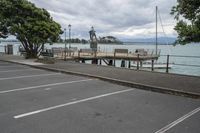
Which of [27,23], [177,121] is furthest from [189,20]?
[27,23]

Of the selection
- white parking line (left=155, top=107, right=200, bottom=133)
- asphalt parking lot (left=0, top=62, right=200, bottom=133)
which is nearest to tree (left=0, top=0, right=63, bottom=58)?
asphalt parking lot (left=0, top=62, right=200, bottom=133)

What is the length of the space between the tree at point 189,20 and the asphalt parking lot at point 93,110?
221 cm

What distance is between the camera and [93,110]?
674 centimetres

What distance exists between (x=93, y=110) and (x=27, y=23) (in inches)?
693

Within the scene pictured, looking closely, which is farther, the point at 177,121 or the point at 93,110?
the point at 93,110

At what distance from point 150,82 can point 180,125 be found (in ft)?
16.2

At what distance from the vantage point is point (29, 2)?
24453 millimetres

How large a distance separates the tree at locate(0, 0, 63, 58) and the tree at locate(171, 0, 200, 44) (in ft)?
49.7

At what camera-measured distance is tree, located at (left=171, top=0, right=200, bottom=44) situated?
29.3 ft

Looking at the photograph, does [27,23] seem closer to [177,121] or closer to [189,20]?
[189,20]

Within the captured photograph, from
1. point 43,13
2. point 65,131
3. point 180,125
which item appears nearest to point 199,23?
point 180,125

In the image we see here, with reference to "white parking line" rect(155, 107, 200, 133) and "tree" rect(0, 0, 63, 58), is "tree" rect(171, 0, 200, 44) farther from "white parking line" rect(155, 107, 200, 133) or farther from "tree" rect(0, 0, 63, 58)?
"tree" rect(0, 0, 63, 58)

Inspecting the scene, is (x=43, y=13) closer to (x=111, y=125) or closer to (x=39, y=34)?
(x=39, y=34)

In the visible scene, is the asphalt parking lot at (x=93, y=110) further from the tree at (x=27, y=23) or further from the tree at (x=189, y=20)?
the tree at (x=27, y=23)
